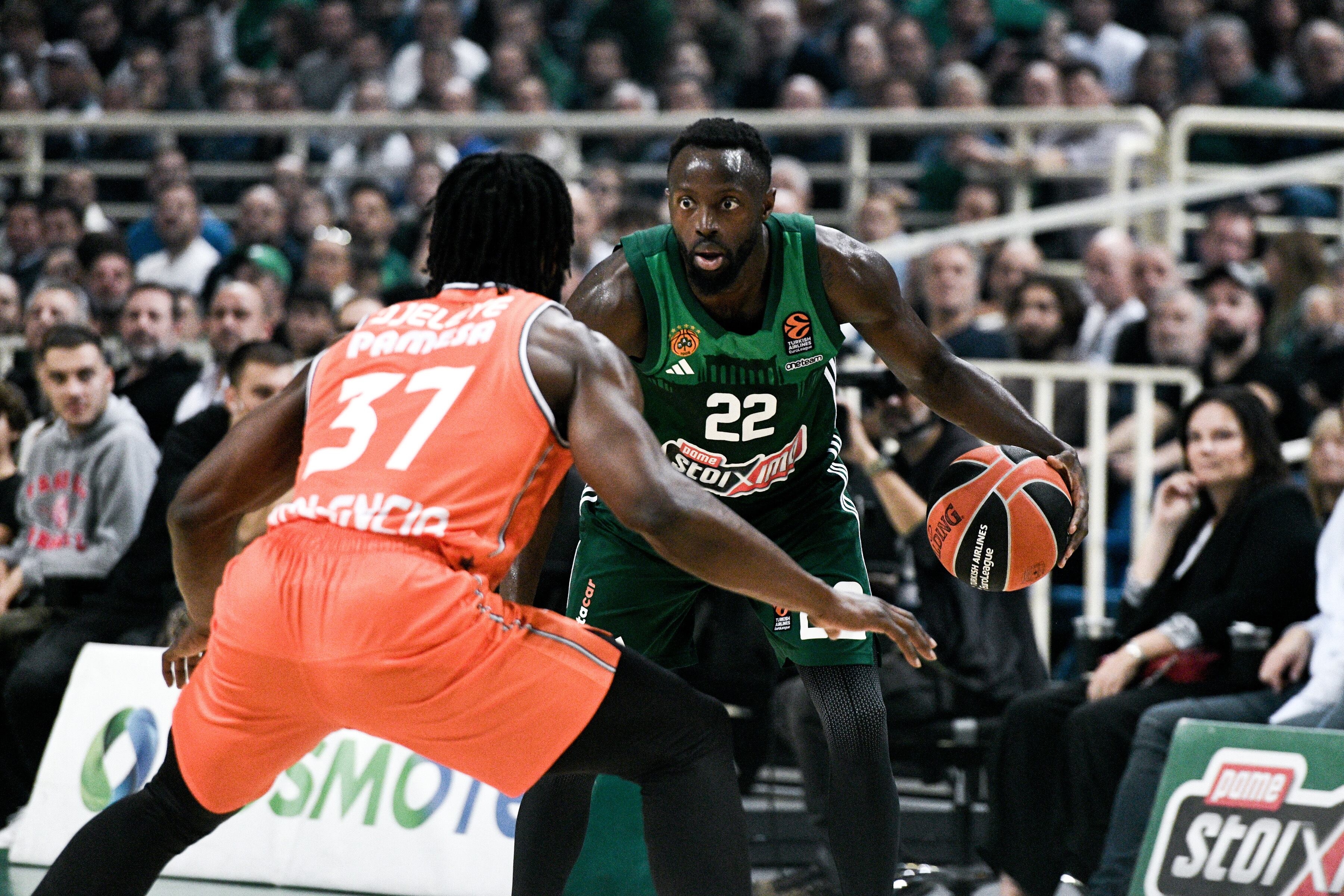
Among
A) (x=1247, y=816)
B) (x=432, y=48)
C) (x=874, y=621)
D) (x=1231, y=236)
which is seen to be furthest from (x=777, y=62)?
(x=874, y=621)

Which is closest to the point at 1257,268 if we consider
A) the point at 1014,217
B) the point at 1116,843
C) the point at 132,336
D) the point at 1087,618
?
the point at 1014,217

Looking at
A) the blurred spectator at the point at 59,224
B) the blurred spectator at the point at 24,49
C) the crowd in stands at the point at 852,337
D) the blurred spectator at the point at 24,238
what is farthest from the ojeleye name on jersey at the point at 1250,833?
the blurred spectator at the point at 24,49

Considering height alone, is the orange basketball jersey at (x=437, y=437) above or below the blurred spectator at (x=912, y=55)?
below

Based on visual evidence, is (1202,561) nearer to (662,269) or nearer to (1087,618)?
(1087,618)

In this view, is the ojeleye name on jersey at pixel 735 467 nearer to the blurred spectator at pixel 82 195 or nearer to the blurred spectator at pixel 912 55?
the blurred spectator at pixel 912 55

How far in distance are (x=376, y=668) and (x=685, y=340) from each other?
1315mm

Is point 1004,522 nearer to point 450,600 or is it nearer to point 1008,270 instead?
point 450,600

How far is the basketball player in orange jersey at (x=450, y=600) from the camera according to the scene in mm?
2547

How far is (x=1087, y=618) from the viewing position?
5816 mm

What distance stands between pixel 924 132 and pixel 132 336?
15.2 feet

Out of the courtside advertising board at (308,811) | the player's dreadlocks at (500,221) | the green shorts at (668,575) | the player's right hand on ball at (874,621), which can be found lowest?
the courtside advertising board at (308,811)

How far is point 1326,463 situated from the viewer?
563cm

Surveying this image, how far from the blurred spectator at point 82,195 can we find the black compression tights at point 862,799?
7135 mm

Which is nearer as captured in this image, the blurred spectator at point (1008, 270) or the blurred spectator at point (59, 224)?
the blurred spectator at point (1008, 270)
